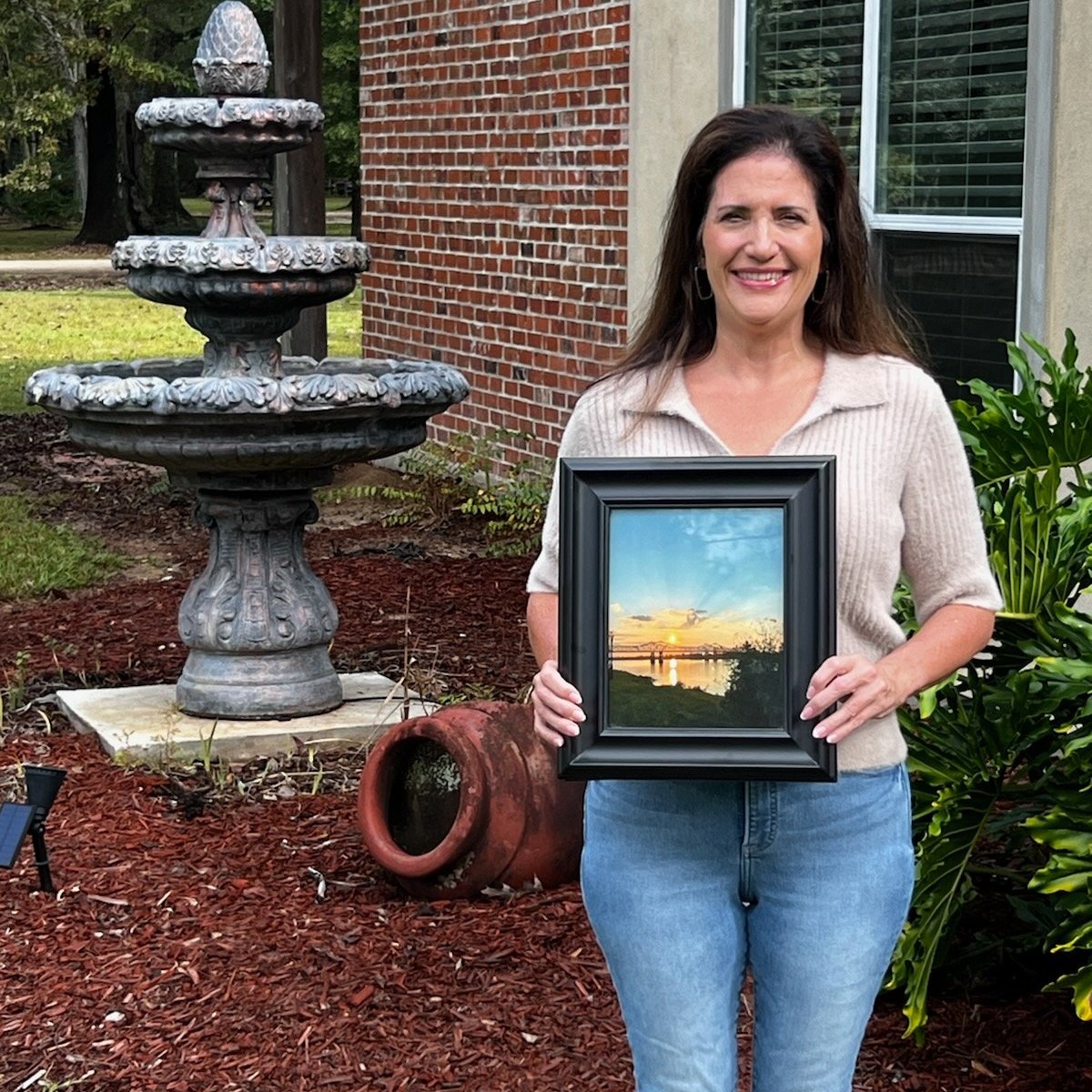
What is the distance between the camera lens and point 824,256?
2.72 meters

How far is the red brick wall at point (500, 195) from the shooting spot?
9.54 metres

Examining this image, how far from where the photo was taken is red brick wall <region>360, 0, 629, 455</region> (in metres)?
9.54

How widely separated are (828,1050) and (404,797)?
2.67 m

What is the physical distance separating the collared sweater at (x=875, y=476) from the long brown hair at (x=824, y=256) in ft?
0.20

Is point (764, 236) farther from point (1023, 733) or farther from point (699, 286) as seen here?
point (1023, 733)

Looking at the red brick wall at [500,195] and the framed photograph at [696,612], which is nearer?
the framed photograph at [696,612]

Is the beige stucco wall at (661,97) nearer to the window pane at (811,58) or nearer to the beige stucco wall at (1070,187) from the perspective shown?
the window pane at (811,58)

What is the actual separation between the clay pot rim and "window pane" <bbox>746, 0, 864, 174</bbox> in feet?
10.8

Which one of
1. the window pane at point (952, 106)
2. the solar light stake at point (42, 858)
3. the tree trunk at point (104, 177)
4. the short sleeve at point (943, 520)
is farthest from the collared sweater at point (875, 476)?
the tree trunk at point (104, 177)

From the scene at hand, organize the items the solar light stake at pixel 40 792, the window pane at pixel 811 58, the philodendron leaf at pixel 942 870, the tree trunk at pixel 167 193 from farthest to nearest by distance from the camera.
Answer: the tree trunk at pixel 167 193 → the window pane at pixel 811 58 → the solar light stake at pixel 40 792 → the philodendron leaf at pixel 942 870

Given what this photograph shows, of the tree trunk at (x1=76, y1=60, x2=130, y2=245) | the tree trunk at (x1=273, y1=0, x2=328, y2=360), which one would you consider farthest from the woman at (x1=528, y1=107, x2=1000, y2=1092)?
the tree trunk at (x1=76, y1=60, x2=130, y2=245)

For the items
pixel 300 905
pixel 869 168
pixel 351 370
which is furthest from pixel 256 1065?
pixel 869 168

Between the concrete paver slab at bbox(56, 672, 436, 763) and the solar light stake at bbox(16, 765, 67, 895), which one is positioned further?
the concrete paver slab at bbox(56, 672, 436, 763)

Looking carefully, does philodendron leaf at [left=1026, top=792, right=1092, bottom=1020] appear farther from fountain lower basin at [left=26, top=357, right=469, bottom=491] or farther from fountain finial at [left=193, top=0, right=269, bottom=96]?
fountain finial at [left=193, top=0, right=269, bottom=96]
